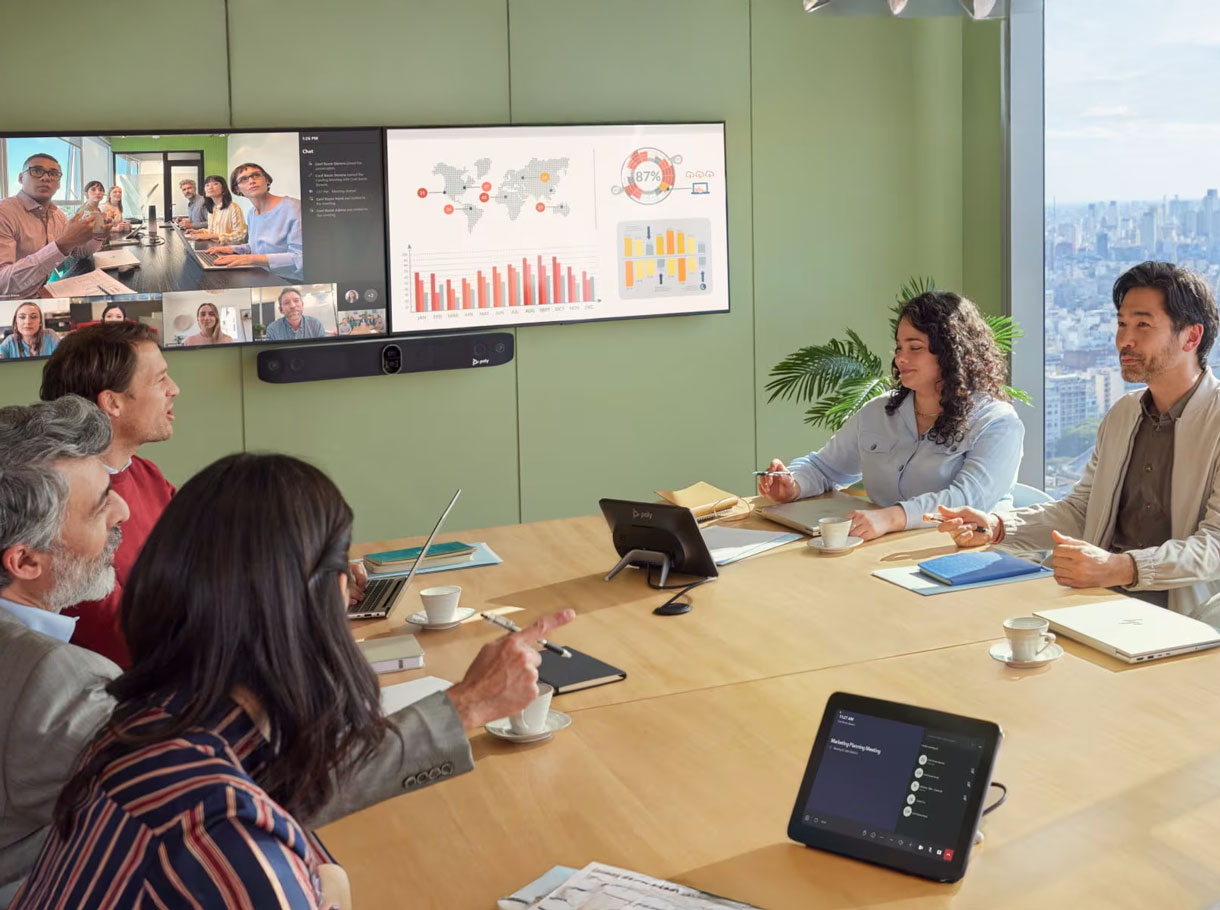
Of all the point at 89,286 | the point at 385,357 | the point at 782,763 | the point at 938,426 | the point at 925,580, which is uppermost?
the point at 89,286

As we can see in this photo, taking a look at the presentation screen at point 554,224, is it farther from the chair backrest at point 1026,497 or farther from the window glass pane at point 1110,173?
the chair backrest at point 1026,497

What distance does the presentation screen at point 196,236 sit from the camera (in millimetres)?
4711

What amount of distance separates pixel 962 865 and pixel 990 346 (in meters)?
2.67

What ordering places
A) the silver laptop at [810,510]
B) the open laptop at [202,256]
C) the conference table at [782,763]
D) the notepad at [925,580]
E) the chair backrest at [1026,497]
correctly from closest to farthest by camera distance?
the conference table at [782,763]
the notepad at [925,580]
the silver laptop at [810,510]
the chair backrest at [1026,497]
the open laptop at [202,256]

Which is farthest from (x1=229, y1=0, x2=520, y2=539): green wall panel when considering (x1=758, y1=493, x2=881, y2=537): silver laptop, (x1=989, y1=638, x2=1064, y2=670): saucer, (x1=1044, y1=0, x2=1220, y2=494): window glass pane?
(x1=989, y1=638, x2=1064, y2=670): saucer

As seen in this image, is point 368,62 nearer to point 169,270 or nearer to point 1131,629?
point 169,270

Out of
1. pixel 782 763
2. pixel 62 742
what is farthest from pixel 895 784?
pixel 62 742

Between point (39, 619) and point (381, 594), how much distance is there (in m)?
1.09

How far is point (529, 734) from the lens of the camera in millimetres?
2195

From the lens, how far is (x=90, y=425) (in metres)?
2.40

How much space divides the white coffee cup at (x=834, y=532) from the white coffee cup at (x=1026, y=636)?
2.98ft

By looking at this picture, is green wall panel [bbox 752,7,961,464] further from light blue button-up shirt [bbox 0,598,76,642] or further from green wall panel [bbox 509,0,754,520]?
light blue button-up shirt [bbox 0,598,76,642]

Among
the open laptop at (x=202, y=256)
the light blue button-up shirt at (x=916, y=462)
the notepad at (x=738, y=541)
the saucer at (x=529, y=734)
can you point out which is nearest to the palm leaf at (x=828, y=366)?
the light blue button-up shirt at (x=916, y=462)

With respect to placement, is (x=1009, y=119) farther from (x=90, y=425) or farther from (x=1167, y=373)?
(x=90, y=425)
